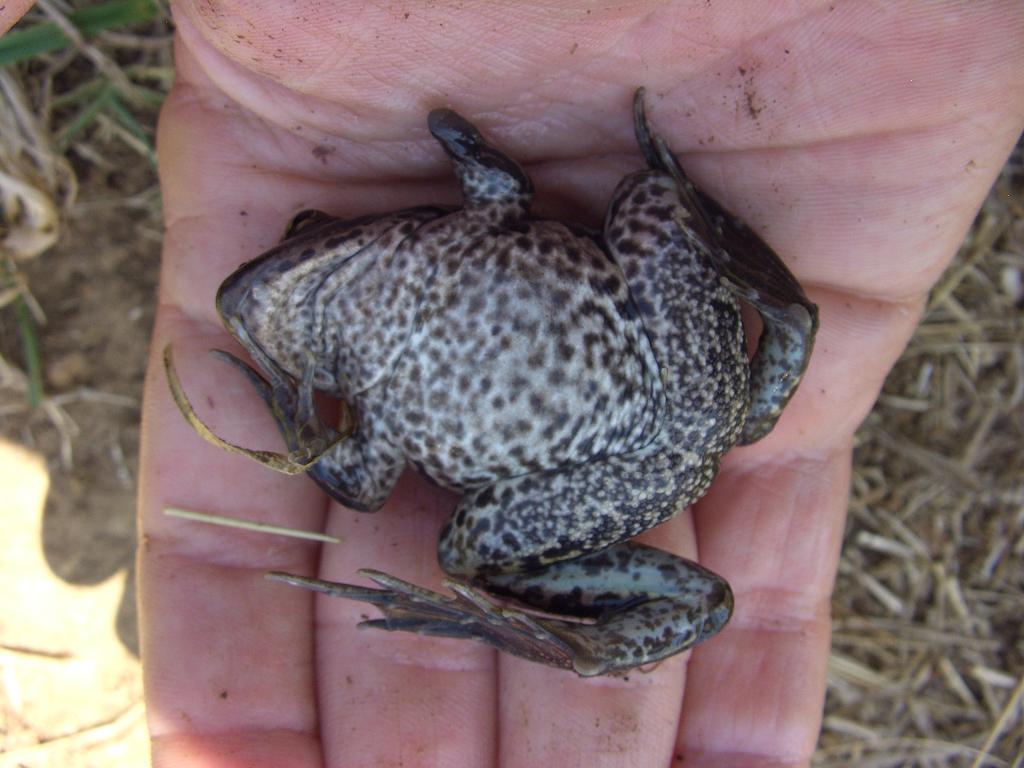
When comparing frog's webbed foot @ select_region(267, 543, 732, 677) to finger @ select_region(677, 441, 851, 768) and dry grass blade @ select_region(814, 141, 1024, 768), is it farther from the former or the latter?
dry grass blade @ select_region(814, 141, 1024, 768)

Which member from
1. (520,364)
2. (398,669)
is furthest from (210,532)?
(520,364)

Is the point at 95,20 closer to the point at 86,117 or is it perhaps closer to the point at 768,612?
the point at 86,117

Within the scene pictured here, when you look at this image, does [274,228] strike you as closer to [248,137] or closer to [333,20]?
[248,137]

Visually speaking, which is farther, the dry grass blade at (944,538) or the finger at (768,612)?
the dry grass blade at (944,538)

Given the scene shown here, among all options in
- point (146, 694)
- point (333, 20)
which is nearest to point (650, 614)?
point (146, 694)

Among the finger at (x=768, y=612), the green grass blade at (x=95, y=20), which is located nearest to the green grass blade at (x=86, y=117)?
the green grass blade at (x=95, y=20)

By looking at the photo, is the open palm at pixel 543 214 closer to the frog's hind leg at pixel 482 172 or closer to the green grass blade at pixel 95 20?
the frog's hind leg at pixel 482 172
